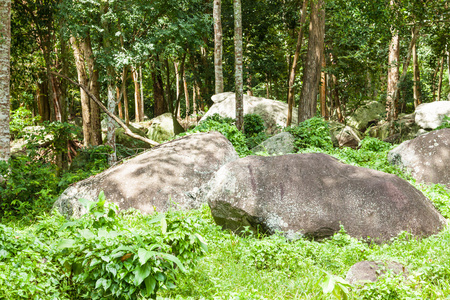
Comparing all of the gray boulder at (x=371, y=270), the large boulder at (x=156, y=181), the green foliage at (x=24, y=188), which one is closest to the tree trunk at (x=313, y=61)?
the large boulder at (x=156, y=181)

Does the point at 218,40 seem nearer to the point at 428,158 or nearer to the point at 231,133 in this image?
the point at 231,133

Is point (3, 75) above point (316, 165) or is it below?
above

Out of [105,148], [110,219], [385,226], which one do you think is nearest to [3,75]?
[105,148]

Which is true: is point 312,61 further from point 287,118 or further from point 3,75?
point 3,75

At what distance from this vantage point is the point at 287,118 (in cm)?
1463

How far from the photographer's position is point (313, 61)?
12.8 m

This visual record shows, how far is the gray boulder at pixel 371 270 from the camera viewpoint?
147 inches

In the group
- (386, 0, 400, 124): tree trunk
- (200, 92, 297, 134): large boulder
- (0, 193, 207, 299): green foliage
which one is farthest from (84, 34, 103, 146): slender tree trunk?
(386, 0, 400, 124): tree trunk

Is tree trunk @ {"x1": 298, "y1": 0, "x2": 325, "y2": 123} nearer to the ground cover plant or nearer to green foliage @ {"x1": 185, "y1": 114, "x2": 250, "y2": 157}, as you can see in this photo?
green foliage @ {"x1": 185, "y1": 114, "x2": 250, "y2": 157}

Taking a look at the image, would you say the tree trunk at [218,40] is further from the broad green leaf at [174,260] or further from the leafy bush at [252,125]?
the broad green leaf at [174,260]

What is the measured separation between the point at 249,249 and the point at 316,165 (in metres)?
2.08

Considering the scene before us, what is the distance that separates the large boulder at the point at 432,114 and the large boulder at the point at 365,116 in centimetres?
662

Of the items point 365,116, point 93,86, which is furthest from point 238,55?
point 365,116

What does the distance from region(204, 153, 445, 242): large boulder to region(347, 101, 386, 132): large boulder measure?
1543cm
